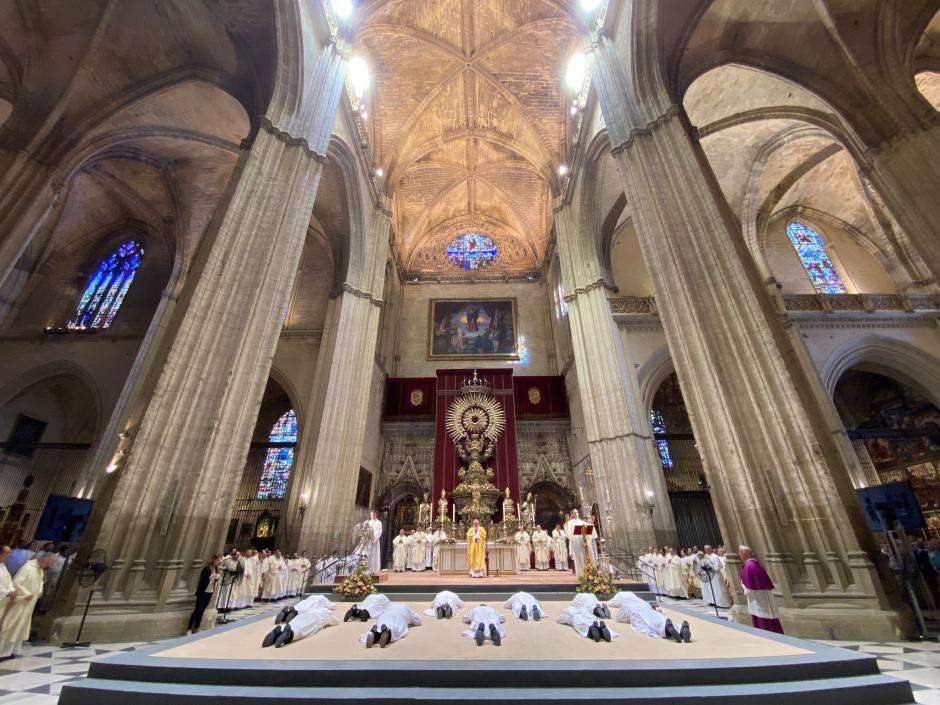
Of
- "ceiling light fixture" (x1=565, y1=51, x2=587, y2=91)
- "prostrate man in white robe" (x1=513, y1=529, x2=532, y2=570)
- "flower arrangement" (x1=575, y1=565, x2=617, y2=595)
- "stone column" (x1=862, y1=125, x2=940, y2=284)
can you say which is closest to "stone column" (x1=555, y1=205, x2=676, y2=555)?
"prostrate man in white robe" (x1=513, y1=529, x2=532, y2=570)

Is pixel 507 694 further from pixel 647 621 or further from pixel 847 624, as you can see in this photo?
pixel 847 624

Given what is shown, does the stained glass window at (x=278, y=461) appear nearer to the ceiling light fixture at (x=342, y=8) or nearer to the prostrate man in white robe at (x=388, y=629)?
the ceiling light fixture at (x=342, y=8)

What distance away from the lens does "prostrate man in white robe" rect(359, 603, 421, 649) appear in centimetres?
368

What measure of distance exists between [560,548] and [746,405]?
A: 846 cm

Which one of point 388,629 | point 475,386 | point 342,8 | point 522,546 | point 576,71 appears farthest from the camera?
point 475,386

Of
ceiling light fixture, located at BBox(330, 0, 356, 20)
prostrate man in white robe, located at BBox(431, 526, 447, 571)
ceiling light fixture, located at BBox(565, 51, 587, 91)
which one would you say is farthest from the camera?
ceiling light fixture, located at BBox(565, 51, 587, 91)

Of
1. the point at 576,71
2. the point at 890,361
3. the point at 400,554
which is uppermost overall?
the point at 576,71

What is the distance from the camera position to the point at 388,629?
3.76 metres

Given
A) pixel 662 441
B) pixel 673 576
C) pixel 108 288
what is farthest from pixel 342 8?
pixel 662 441

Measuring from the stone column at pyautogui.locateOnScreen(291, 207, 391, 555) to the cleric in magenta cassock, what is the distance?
31.9 ft

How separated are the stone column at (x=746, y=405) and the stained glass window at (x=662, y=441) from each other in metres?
10.9

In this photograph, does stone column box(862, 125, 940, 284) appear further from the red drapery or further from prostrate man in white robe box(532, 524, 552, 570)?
the red drapery

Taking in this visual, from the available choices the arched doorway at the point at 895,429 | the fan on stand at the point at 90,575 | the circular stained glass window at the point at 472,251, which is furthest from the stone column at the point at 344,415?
the arched doorway at the point at 895,429

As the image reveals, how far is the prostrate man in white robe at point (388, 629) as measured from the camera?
145 inches
